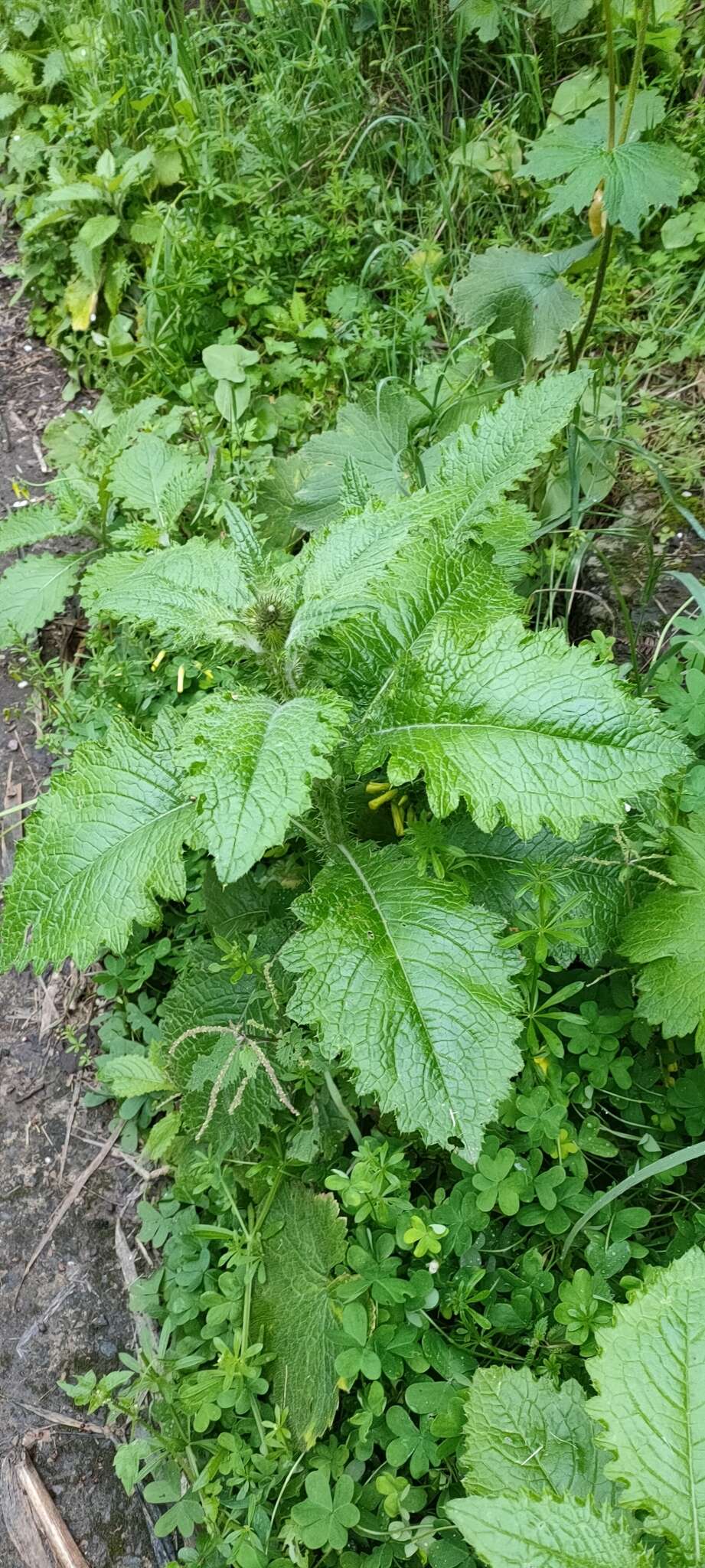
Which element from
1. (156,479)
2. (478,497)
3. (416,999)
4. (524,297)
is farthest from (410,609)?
(156,479)

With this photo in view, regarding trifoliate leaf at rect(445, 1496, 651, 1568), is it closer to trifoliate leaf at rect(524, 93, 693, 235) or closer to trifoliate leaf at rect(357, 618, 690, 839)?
trifoliate leaf at rect(357, 618, 690, 839)

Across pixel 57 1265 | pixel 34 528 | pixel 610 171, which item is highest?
pixel 610 171

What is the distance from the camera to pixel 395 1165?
75.9 inches

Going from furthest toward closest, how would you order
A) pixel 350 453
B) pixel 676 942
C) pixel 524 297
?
pixel 350 453, pixel 524 297, pixel 676 942

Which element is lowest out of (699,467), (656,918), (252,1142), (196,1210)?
(196,1210)

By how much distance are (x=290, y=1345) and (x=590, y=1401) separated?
797 millimetres

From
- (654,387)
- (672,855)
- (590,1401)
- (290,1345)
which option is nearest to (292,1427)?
(290,1345)

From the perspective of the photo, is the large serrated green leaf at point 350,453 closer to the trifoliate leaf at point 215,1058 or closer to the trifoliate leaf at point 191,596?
the trifoliate leaf at point 191,596

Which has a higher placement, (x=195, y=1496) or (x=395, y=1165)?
(x=395, y=1165)

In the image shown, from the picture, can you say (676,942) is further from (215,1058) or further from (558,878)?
(215,1058)

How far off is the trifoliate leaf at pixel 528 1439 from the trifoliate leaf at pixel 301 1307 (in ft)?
1.10

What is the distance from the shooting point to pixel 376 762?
1760mm

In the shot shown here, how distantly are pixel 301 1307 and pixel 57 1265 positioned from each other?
709 mm

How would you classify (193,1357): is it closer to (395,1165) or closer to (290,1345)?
(290,1345)
